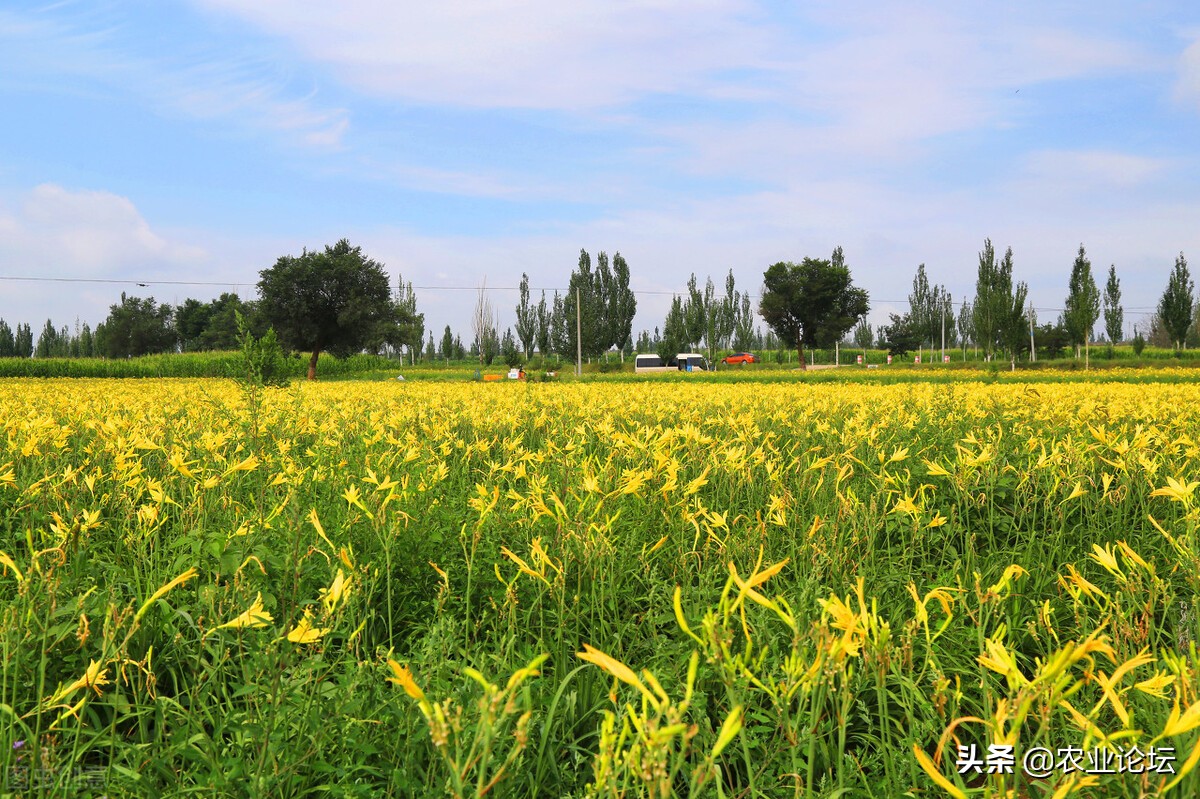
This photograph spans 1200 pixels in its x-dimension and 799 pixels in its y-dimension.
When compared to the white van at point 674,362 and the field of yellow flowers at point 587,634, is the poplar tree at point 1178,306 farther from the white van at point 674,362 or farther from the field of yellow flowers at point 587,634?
the field of yellow flowers at point 587,634

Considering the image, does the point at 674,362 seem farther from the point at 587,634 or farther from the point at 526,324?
the point at 587,634

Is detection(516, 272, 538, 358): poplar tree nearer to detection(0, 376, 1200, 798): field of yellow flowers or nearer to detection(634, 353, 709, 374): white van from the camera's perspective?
detection(634, 353, 709, 374): white van

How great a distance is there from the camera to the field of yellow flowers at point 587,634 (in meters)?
1.03

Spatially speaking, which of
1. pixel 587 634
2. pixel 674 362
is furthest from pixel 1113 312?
pixel 587 634

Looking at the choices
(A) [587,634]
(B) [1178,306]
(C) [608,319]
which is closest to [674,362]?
(C) [608,319]

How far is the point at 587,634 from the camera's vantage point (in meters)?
2.19

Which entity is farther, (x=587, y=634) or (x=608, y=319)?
(x=608, y=319)

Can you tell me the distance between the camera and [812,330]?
5081cm

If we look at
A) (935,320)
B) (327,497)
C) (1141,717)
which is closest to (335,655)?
(327,497)

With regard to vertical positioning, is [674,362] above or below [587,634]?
above

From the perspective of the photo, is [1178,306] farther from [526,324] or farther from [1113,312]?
[526,324]

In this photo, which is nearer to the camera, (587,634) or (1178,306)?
(587,634)

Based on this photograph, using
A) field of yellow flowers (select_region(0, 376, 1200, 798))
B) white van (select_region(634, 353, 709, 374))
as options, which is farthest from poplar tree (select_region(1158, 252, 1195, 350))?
field of yellow flowers (select_region(0, 376, 1200, 798))

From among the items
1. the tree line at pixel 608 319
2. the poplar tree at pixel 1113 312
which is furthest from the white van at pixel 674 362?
the poplar tree at pixel 1113 312
